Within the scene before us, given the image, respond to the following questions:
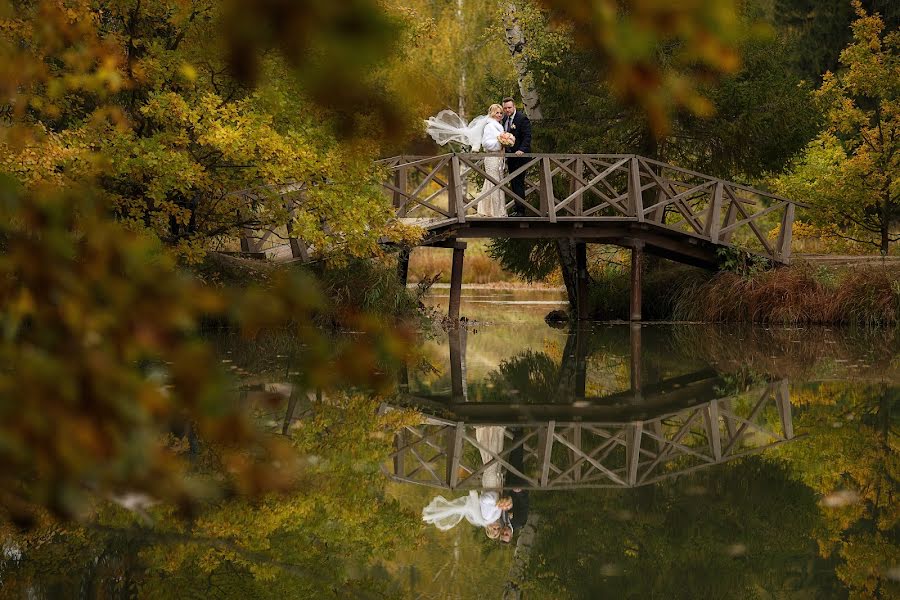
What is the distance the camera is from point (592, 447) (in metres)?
8.07

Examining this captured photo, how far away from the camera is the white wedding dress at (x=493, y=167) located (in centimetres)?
1917

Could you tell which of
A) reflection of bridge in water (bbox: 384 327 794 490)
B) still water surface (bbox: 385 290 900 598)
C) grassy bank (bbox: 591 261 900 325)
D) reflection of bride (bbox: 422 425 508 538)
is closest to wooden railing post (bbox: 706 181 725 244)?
grassy bank (bbox: 591 261 900 325)

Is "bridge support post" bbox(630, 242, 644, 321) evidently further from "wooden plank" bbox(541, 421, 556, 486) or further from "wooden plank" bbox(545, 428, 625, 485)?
"wooden plank" bbox(545, 428, 625, 485)

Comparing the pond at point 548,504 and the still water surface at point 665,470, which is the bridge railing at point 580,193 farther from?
the pond at point 548,504

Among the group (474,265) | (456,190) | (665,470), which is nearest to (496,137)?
(456,190)

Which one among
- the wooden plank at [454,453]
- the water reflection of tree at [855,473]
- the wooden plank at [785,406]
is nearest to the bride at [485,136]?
the wooden plank at [785,406]

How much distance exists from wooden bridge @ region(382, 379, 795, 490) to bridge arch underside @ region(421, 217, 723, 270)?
9085 mm

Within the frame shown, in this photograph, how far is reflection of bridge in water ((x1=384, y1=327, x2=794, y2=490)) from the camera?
716cm

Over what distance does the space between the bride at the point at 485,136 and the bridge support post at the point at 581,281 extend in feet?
7.51

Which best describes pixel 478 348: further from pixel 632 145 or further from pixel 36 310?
pixel 36 310

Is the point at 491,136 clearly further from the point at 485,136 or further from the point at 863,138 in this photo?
the point at 863,138

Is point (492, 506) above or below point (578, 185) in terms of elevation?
above

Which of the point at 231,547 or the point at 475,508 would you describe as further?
the point at 475,508

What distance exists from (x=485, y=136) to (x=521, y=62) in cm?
329
